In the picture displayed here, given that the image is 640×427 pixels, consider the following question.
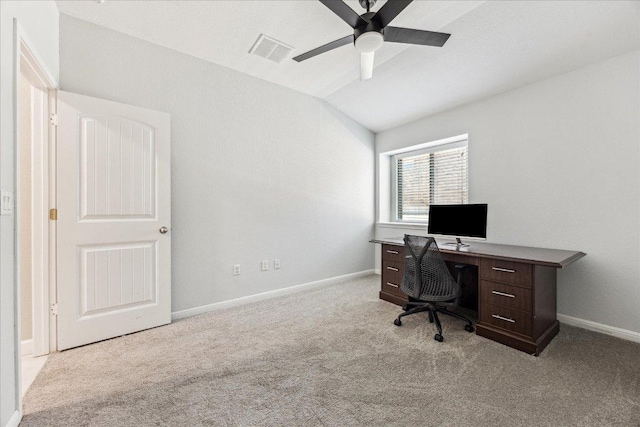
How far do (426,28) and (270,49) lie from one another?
1.46 metres

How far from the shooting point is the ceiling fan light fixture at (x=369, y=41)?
1.85 metres

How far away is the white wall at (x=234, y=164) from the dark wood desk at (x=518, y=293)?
183cm

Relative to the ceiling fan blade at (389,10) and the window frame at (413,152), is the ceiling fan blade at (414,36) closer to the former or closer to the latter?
the ceiling fan blade at (389,10)

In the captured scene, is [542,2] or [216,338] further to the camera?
[216,338]

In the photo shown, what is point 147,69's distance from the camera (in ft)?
8.57

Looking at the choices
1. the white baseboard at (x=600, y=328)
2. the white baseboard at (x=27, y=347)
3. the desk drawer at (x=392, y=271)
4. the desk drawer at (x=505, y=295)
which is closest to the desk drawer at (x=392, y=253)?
the desk drawer at (x=392, y=271)

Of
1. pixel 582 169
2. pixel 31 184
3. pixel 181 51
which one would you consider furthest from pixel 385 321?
pixel 181 51

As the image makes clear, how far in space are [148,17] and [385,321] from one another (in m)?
3.44

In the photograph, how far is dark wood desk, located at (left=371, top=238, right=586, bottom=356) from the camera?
6.97ft

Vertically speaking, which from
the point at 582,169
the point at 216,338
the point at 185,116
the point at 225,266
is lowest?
the point at 216,338

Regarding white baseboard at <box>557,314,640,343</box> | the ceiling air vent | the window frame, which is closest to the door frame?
the ceiling air vent

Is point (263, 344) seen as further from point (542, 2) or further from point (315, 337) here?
point (542, 2)

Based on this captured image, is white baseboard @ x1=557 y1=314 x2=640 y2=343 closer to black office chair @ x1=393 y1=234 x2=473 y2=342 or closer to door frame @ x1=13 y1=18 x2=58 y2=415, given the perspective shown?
black office chair @ x1=393 y1=234 x2=473 y2=342

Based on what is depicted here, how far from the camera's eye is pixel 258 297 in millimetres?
3320
